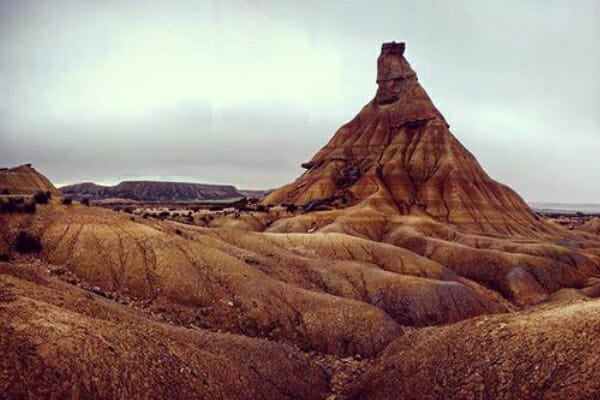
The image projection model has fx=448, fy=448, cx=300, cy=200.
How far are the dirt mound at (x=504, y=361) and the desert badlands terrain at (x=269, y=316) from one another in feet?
0.16

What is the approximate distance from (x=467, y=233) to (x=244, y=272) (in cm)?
4738

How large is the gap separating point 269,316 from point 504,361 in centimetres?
1271

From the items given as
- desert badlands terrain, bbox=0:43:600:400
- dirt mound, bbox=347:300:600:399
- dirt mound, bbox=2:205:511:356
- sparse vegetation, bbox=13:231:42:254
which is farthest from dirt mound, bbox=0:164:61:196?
dirt mound, bbox=347:300:600:399

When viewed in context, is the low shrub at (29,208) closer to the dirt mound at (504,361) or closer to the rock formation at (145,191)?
the dirt mound at (504,361)

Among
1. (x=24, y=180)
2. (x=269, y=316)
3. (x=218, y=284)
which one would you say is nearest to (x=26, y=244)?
(x=218, y=284)

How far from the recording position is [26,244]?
2205 centimetres

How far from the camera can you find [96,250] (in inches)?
896

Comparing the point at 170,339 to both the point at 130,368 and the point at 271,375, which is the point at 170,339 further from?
the point at 271,375

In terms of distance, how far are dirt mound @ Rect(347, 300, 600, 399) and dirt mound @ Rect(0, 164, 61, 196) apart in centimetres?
5778

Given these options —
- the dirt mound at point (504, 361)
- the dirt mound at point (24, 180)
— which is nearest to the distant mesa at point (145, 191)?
the dirt mound at point (24, 180)

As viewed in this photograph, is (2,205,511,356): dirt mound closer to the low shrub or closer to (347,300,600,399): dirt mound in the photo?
the low shrub

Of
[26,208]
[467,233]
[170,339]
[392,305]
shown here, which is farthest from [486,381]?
[467,233]

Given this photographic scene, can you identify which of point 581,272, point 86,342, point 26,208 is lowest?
point 581,272

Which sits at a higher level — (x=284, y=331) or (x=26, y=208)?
(x=26, y=208)
